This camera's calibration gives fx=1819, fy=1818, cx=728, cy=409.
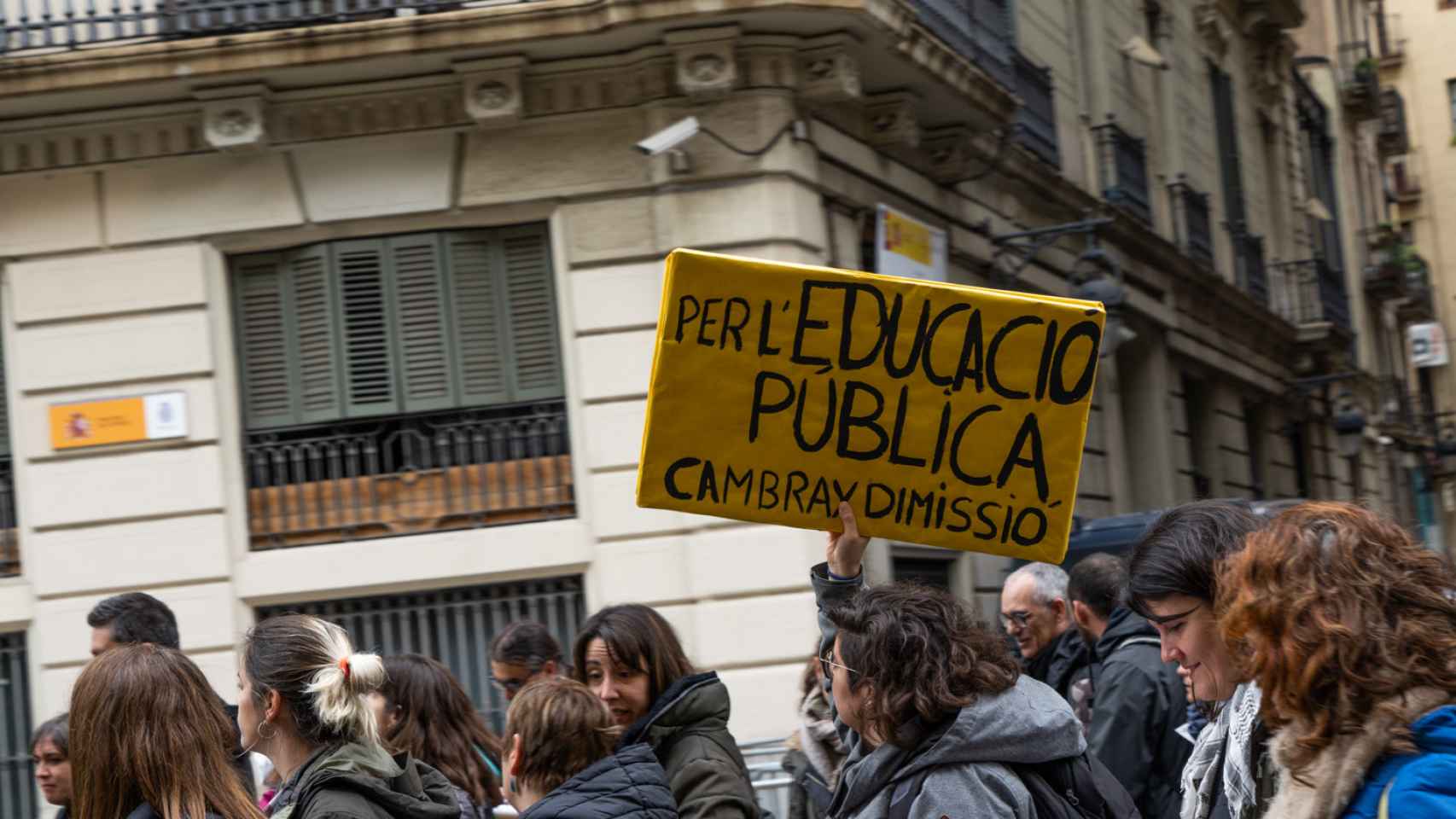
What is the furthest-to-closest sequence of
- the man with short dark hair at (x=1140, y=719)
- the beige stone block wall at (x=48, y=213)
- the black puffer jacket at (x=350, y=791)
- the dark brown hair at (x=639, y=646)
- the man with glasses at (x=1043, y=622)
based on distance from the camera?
the beige stone block wall at (x=48, y=213)
the man with glasses at (x=1043, y=622)
the man with short dark hair at (x=1140, y=719)
the dark brown hair at (x=639, y=646)
the black puffer jacket at (x=350, y=791)

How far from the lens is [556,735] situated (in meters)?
4.38

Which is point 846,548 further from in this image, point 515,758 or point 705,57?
point 705,57

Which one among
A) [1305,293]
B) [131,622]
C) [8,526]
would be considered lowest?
[131,622]

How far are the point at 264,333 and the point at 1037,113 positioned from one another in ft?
23.4

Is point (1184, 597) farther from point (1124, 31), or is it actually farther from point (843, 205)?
point (1124, 31)

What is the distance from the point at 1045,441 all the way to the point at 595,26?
679 centimetres

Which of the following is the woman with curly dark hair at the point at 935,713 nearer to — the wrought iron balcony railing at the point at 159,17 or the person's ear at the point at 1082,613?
the person's ear at the point at 1082,613

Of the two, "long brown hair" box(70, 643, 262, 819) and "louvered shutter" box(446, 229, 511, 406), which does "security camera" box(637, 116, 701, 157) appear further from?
"long brown hair" box(70, 643, 262, 819)

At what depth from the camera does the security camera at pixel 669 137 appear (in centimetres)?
1045

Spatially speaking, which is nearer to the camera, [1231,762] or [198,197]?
[1231,762]

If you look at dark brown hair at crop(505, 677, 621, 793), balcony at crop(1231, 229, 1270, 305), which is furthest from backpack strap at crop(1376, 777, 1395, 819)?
balcony at crop(1231, 229, 1270, 305)

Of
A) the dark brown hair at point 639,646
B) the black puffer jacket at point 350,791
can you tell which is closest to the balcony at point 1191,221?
the dark brown hair at point 639,646

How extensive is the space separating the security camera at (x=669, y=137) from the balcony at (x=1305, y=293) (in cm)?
1549

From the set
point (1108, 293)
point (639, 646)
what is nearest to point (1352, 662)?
point (639, 646)
